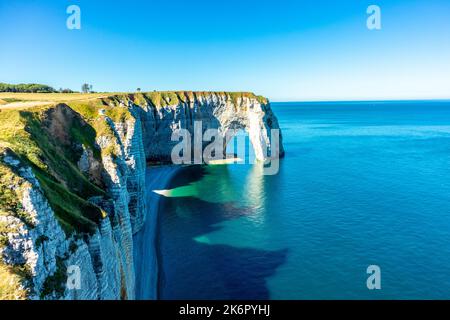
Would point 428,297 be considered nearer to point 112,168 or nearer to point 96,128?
point 112,168

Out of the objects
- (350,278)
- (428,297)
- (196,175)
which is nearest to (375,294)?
(350,278)

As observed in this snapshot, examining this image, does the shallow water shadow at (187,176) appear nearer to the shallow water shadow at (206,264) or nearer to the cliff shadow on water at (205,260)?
the cliff shadow on water at (205,260)

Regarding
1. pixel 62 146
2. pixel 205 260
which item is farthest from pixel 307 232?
pixel 62 146

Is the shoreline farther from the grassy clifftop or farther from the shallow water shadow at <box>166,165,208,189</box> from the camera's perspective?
the grassy clifftop

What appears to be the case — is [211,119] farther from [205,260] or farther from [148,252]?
[205,260]

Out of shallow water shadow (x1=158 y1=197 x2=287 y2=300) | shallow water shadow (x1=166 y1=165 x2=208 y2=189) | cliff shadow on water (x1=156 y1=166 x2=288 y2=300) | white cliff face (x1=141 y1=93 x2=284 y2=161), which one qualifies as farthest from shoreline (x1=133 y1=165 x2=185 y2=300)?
white cliff face (x1=141 y1=93 x2=284 y2=161)
